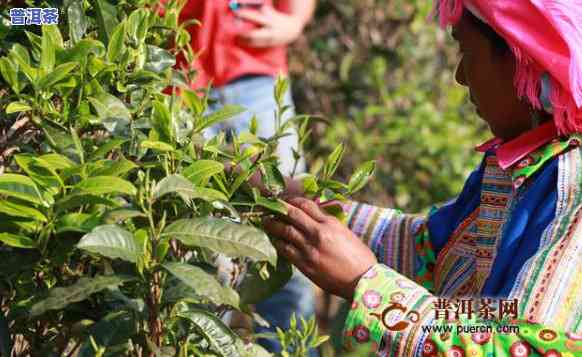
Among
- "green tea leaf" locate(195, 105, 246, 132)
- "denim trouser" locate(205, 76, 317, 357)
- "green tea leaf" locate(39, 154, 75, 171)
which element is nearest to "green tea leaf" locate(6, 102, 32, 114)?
"green tea leaf" locate(39, 154, 75, 171)

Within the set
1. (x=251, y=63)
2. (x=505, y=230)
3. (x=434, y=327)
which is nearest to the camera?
(x=434, y=327)

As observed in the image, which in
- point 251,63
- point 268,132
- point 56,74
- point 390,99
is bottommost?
point 390,99

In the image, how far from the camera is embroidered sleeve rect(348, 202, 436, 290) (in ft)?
8.90

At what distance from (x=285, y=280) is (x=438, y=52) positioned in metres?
3.57

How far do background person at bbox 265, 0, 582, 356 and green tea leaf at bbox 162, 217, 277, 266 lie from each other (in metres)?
0.27

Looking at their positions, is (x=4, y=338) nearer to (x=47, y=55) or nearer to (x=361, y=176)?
(x=47, y=55)

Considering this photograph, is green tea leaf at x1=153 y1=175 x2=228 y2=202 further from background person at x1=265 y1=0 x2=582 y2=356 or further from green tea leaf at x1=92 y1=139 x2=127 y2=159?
background person at x1=265 y1=0 x2=582 y2=356

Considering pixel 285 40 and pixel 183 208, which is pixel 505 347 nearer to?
pixel 183 208

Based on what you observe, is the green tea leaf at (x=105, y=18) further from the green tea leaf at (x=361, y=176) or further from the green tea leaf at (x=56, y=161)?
the green tea leaf at (x=361, y=176)

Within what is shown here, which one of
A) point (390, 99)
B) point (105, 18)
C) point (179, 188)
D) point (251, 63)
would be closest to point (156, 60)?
point (105, 18)

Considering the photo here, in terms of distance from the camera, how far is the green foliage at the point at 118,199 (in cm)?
184

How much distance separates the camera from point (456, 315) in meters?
2.11

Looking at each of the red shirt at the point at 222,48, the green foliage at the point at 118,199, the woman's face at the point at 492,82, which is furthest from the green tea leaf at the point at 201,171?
the red shirt at the point at 222,48

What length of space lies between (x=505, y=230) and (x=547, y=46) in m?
0.38
